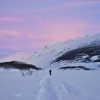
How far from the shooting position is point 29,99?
1545 cm

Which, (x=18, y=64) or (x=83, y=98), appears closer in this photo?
(x=83, y=98)

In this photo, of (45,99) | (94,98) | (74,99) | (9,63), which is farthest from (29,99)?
(9,63)

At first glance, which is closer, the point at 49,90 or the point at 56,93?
the point at 56,93

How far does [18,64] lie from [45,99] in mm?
130471

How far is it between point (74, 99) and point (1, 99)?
12.1 ft

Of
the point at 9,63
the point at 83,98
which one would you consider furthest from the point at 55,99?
the point at 9,63

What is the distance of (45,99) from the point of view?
49.0 feet

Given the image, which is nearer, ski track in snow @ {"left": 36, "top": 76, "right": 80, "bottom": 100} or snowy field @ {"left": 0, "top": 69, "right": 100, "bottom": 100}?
ski track in snow @ {"left": 36, "top": 76, "right": 80, "bottom": 100}

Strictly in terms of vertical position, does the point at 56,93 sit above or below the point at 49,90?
below

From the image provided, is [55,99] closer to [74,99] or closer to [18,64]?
[74,99]

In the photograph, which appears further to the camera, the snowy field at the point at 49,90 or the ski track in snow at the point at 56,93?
the snowy field at the point at 49,90

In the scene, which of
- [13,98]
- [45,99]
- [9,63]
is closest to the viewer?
[45,99]

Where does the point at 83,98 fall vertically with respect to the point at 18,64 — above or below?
below

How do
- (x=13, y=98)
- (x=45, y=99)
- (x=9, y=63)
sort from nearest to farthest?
(x=45, y=99), (x=13, y=98), (x=9, y=63)
